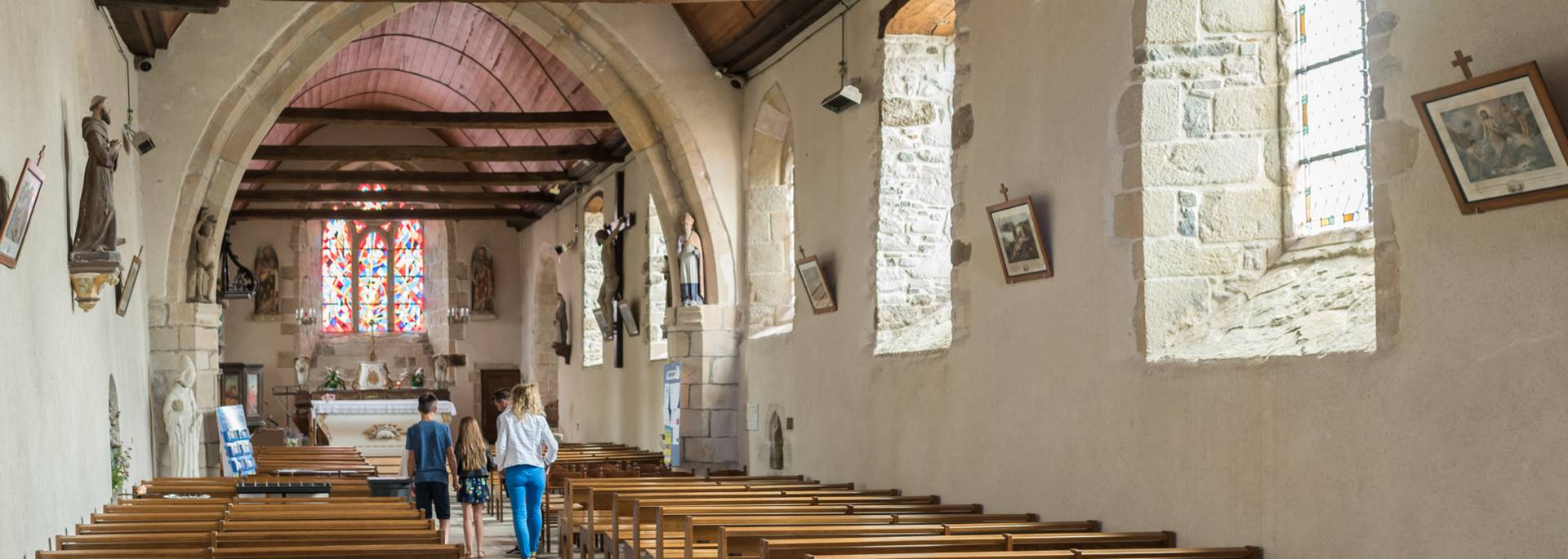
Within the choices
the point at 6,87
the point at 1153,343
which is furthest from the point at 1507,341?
the point at 6,87

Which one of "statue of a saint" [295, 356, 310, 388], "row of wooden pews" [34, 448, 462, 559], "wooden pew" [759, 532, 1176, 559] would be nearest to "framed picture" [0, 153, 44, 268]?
"row of wooden pews" [34, 448, 462, 559]

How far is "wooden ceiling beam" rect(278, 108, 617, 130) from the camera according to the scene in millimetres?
12367

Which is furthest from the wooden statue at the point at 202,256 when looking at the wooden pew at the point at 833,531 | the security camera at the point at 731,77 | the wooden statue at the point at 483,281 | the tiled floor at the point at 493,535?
the wooden statue at the point at 483,281

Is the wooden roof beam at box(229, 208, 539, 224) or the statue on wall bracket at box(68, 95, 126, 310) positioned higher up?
the wooden roof beam at box(229, 208, 539, 224)

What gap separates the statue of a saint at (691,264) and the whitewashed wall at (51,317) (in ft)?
12.6

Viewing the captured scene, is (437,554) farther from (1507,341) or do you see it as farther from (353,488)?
(353,488)

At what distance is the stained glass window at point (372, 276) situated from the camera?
71.7 feet

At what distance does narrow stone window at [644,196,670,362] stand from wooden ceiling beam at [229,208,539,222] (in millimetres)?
5921

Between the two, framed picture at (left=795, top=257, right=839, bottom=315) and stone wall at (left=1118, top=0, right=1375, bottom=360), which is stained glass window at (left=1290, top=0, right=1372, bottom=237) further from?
framed picture at (left=795, top=257, right=839, bottom=315)

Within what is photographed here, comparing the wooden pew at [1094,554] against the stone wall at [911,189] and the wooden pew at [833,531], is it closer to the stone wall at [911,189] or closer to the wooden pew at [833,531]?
the wooden pew at [833,531]

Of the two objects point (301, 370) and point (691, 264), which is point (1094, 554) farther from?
point (301, 370)

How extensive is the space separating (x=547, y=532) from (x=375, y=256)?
1349 cm

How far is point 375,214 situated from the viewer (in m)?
18.7

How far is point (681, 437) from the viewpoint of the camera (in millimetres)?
11102
